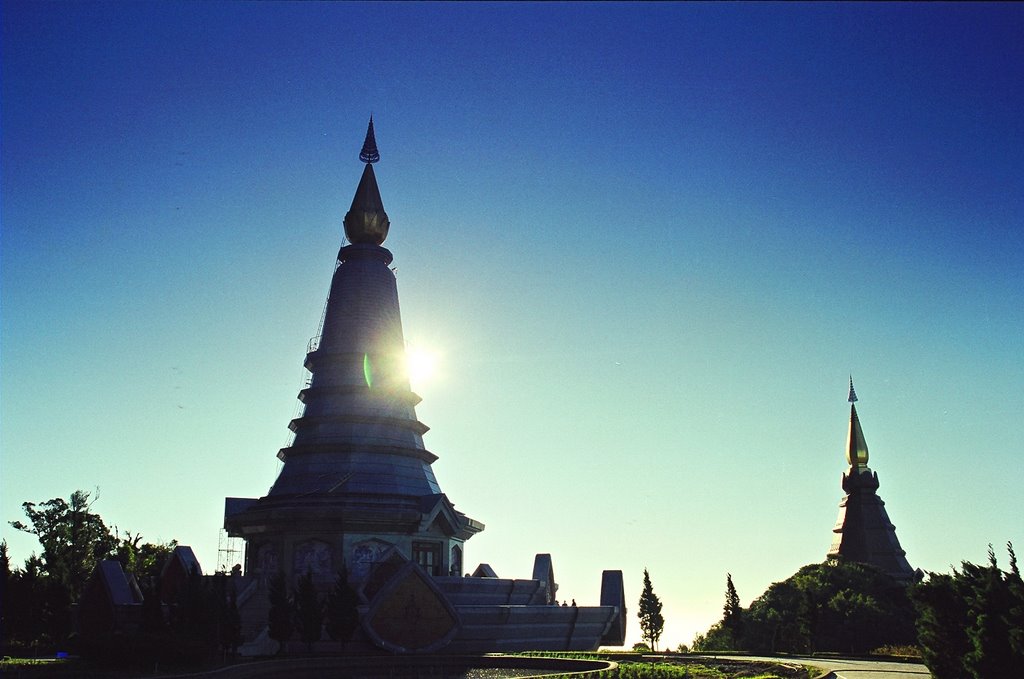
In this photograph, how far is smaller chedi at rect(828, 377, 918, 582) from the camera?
82.4 m

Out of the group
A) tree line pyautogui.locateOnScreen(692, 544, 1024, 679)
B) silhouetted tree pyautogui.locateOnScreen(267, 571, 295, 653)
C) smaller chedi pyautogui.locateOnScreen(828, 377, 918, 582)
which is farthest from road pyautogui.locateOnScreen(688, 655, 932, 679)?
smaller chedi pyautogui.locateOnScreen(828, 377, 918, 582)

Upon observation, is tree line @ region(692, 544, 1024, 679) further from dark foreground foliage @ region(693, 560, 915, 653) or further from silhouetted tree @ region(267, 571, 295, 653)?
silhouetted tree @ region(267, 571, 295, 653)

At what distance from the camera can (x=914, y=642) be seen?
4828 centimetres

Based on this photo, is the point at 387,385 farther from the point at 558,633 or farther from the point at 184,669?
the point at 184,669

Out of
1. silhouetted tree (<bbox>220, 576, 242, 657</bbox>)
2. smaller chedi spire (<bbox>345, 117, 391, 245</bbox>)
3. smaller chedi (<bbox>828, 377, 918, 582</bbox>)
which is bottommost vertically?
silhouetted tree (<bbox>220, 576, 242, 657</bbox>)

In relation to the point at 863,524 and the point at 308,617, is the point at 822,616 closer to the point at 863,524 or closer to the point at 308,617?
the point at 308,617

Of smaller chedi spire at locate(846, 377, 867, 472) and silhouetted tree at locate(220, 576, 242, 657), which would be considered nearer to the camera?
silhouetted tree at locate(220, 576, 242, 657)

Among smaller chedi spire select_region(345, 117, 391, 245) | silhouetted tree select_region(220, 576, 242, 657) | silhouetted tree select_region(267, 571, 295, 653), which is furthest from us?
smaller chedi spire select_region(345, 117, 391, 245)

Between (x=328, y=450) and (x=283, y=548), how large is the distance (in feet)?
18.6

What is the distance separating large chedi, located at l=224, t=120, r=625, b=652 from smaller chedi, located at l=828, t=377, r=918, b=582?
133ft

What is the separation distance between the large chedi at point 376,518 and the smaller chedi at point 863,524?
40628 millimetres

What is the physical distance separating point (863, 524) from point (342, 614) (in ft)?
209

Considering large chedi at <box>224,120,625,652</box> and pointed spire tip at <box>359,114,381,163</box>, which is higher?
pointed spire tip at <box>359,114,381,163</box>

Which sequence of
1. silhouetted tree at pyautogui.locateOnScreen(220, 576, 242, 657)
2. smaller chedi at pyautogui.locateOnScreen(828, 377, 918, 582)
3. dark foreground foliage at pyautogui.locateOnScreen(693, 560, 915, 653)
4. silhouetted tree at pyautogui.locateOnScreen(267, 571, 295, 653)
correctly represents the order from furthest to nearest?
smaller chedi at pyautogui.locateOnScreen(828, 377, 918, 582) < dark foreground foliage at pyautogui.locateOnScreen(693, 560, 915, 653) < silhouetted tree at pyautogui.locateOnScreen(267, 571, 295, 653) < silhouetted tree at pyautogui.locateOnScreen(220, 576, 242, 657)
